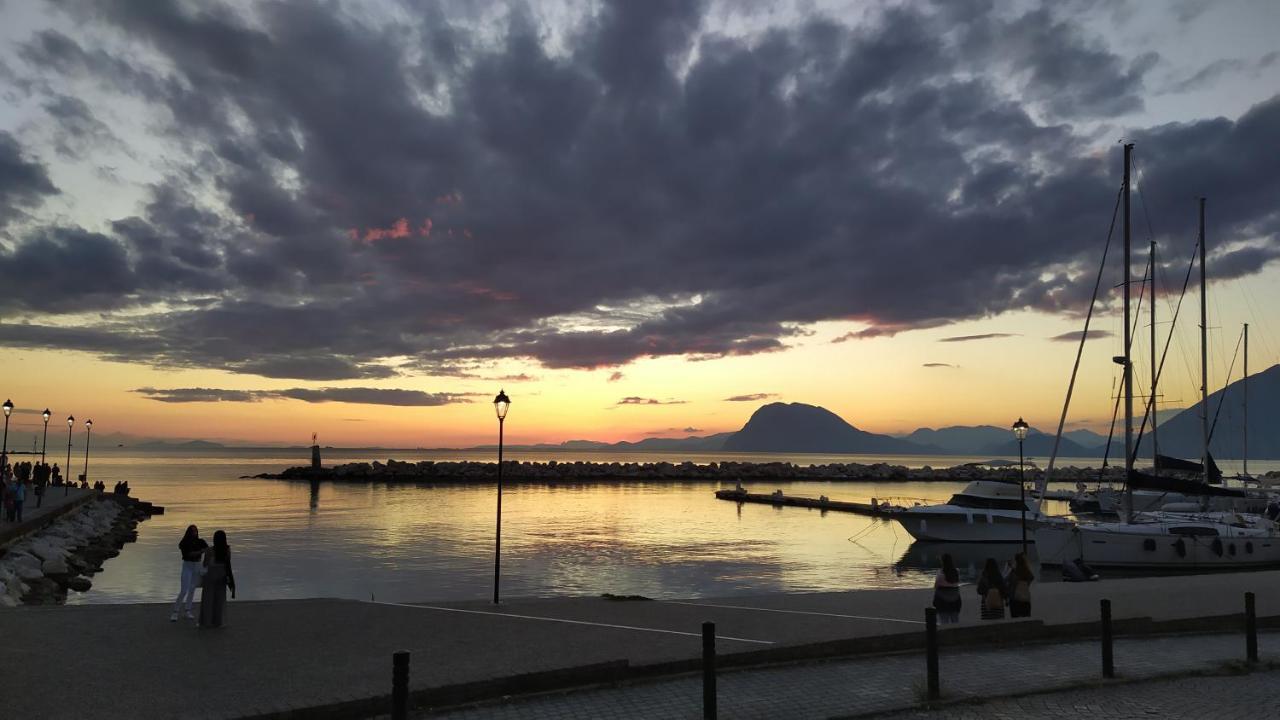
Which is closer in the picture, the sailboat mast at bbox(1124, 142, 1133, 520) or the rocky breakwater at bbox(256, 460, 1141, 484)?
the sailboat mast at bbox(1124, 142, 1133, 520)

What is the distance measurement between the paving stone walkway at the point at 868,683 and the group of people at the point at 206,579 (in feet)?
20.1

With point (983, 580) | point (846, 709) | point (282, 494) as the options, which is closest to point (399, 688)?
point (846, 709)

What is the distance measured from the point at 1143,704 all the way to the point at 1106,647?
56.0 inches

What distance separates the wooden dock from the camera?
68.1 m

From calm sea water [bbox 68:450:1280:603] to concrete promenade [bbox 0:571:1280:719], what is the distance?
14.3 metres

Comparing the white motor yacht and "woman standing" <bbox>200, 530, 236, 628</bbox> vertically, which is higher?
"woman standing" <bbox>200, 530, 236, 628</bbox>

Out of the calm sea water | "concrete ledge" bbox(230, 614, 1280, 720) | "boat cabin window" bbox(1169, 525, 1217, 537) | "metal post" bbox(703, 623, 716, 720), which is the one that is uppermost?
"metal post" bbox(703, 623, 716, 720)

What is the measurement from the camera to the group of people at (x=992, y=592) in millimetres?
15320

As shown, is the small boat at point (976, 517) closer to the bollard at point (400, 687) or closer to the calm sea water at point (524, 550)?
the calm sea water at point (524, 550)

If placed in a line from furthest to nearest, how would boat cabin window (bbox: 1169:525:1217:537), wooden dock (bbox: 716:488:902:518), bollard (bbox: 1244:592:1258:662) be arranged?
wooden dock (bbox: 716:488:902:518) → boat cabin window (bbox: 1169:525:1217:537) → bollard (bbox: 1244:592:1258:662)

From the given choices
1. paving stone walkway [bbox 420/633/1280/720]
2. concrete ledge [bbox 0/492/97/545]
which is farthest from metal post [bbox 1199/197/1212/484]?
concrete ledge [bbox 0/492/97/545]

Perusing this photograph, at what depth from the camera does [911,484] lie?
→ 132875mm

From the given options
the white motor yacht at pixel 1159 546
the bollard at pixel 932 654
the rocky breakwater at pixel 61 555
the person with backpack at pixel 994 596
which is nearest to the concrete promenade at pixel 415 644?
the person with backpack at pixel 994 596

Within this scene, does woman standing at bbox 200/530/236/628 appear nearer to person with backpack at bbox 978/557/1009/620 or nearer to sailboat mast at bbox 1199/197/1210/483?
person with backpack at bbox 978/557/1009/620
